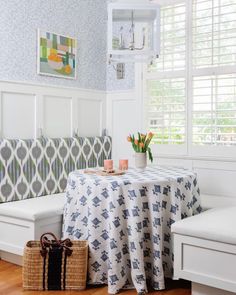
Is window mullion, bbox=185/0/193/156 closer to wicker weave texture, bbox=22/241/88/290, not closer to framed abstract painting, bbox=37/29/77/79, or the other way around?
framed abstract painting, bbox=37/29/77/79

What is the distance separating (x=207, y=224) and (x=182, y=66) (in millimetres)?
1955

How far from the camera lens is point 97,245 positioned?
2559mm

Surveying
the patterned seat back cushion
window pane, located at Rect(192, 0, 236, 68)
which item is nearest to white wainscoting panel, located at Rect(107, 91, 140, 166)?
the patterned seat back cushion

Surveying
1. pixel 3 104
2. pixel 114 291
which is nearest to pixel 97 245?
pixel 114 291

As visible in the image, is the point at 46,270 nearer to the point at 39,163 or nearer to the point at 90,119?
the point at 39,163

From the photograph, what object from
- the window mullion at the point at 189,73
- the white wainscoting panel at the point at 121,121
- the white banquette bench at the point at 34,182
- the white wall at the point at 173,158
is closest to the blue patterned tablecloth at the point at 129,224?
the white banquette bench at the point at 34,182

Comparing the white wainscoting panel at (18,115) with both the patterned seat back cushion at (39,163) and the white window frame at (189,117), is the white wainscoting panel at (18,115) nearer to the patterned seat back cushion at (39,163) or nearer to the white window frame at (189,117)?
the patterned seat back cushion at (39,163)

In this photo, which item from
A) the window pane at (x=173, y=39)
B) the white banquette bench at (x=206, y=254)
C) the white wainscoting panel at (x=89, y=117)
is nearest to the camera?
the white banquette bench at (x=206, y=254)

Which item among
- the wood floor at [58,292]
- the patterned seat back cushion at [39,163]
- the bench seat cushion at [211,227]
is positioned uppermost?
the patterned seat back cushion at [39,163]

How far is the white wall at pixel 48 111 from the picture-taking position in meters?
3.45

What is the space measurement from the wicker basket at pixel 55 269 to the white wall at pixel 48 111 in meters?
1.29

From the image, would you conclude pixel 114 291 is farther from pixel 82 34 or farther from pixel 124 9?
pixel 82 34

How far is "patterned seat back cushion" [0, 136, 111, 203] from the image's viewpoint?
10.6 feet

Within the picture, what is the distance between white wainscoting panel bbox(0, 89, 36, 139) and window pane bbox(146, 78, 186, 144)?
1.20m
